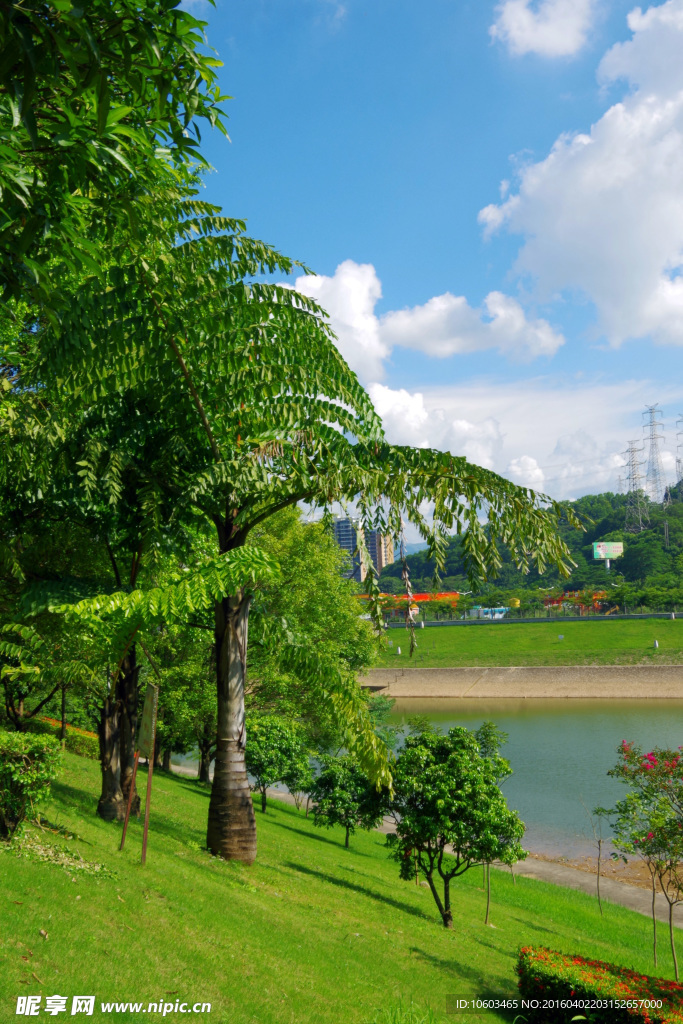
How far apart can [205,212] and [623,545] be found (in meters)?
95.9

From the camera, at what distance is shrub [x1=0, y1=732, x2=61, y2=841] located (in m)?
6.71

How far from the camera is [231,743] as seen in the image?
8820 mm

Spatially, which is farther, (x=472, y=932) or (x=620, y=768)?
(x=620, y=768)

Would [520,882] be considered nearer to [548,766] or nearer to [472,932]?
[472,932]

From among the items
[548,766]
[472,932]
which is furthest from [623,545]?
[472,932]

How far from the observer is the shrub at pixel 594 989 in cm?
680

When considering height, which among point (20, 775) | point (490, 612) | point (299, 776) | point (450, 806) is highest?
point (20, 775)

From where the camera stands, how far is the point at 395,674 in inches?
2207

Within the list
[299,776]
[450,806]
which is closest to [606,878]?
[299,776]

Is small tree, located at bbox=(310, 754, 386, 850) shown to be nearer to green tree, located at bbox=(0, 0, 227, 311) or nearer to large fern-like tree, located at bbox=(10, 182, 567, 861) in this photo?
large fern-like tree, located at bbox=(10, 182, 567, 861)

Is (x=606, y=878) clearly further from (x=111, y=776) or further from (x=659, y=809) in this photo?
(x=111, y=776)

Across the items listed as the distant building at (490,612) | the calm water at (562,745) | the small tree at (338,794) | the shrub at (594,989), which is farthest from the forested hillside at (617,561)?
the shrub at (594,989)

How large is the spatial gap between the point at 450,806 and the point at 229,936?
549 cm

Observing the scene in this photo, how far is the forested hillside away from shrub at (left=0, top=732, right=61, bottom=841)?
64683 mm
